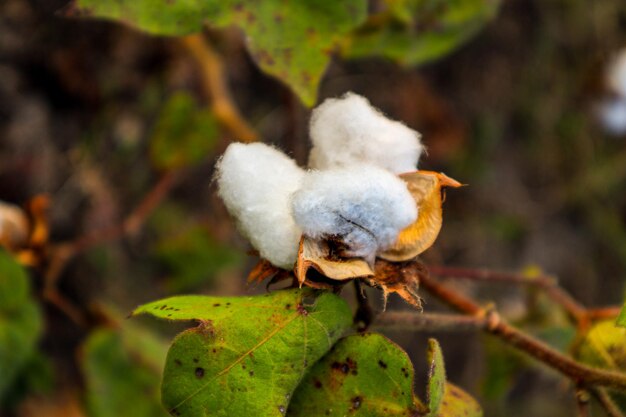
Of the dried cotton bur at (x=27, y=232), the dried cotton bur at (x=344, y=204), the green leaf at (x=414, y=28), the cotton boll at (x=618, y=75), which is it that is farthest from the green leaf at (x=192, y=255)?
the cotton boll at (x=618, y=75)

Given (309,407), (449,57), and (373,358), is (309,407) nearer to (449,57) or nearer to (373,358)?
(373,358)

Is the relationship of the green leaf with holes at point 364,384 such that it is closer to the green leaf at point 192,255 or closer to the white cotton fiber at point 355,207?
the white cotton fiber at point 355,207

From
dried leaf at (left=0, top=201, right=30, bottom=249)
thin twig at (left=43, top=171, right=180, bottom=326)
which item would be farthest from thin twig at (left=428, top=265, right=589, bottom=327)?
dried leaf at (left=0, top=201, right=30, bottom=249)

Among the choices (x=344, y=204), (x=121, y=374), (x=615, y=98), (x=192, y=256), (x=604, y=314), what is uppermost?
(x=344, y=204)

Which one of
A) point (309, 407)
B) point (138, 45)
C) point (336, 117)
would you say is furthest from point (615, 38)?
point (309, 407)

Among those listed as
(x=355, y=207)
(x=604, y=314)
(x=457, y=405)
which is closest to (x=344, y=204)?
(x=355, y=207)

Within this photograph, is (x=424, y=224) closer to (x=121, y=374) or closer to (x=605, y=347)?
(x=605, y=347)
